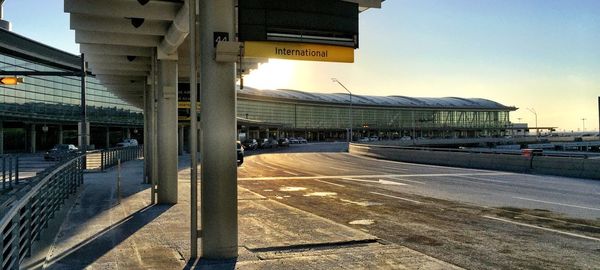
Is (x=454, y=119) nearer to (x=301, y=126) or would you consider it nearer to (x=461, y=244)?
(x=301, y=126)

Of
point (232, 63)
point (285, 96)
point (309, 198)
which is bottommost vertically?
point (309, 198)

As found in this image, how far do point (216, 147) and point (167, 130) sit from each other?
738 centimetres

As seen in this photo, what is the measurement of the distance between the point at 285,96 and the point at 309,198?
128 m

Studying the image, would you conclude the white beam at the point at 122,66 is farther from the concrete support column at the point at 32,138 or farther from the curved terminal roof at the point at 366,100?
the curved terminal roof at the point at 366,100

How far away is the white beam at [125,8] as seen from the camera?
34.7 feet

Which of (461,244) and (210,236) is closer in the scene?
(210,236)

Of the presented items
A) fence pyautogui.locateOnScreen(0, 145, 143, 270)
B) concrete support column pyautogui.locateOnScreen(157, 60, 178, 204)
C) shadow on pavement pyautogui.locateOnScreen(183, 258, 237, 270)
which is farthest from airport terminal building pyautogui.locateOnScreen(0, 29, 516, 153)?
shadow on pavement pyautogui.locateOnScreen(183, 258, 237, 270)

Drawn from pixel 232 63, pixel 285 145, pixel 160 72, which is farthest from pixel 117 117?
pixel 232 63

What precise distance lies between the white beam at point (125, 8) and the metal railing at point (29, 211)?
3.50 m

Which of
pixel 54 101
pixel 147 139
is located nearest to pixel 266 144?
pixel 54 101

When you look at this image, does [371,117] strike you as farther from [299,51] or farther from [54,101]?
[299,51]

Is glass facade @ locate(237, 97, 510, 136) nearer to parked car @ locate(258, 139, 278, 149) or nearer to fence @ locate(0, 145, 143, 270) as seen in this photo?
parked car @ locate(258, 139, 278, 149)

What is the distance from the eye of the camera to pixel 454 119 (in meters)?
188

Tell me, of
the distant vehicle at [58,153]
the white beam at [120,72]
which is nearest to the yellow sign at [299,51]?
the distant vehicle at [58,153]
